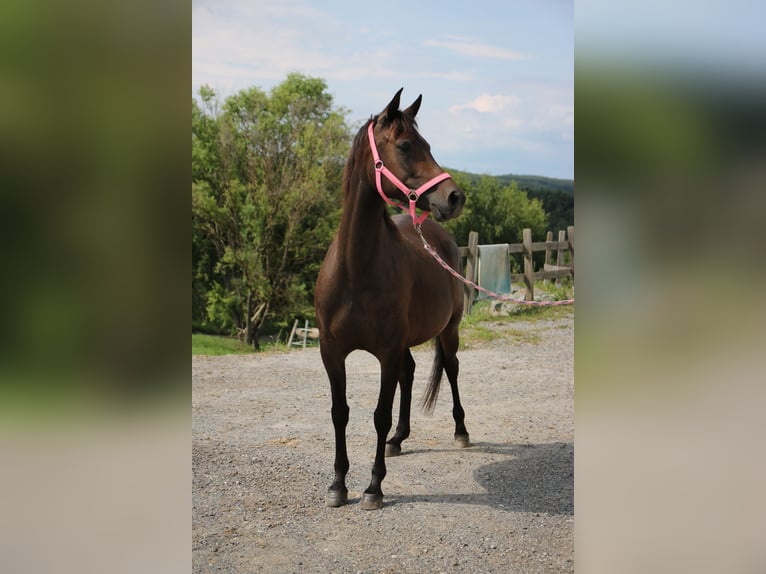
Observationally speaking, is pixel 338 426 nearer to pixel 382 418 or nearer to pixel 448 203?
pixel 382 418

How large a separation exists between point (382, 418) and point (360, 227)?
44.5 inches

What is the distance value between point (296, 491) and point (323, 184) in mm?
8603

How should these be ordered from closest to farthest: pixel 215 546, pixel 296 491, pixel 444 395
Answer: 1. pixel 215 546
2. pixel 296 491
3. pixel 444 395

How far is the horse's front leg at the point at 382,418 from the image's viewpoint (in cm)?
386

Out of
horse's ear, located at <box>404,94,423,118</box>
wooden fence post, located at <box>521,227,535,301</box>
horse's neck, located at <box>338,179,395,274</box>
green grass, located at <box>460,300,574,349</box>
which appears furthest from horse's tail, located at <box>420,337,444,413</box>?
wooden fence post, located at <box>521,227,535,301</box>

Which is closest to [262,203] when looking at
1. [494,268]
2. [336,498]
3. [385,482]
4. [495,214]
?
[494,268]

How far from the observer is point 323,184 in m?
12.2

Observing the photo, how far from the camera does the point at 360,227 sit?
3756 millimetres

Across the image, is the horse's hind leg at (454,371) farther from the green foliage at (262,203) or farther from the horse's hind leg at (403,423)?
the green foliage at (262,203)

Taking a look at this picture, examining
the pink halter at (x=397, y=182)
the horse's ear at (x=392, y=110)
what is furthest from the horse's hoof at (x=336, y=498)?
the horse's ear at (x=392, y=110)

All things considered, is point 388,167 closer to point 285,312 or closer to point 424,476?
point 424,476

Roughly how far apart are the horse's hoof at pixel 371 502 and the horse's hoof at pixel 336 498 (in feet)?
0.42
